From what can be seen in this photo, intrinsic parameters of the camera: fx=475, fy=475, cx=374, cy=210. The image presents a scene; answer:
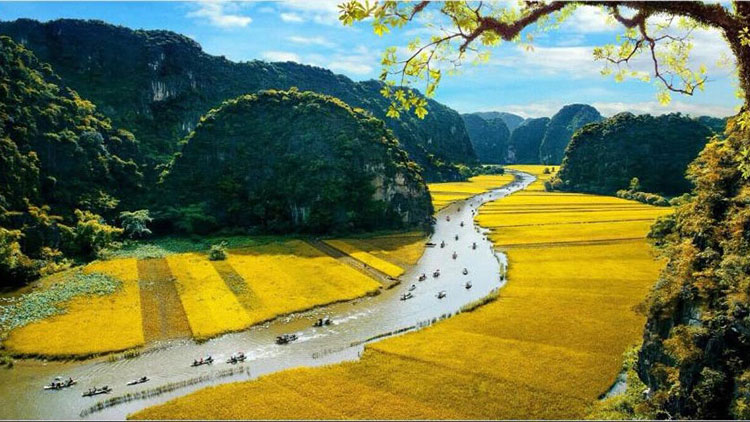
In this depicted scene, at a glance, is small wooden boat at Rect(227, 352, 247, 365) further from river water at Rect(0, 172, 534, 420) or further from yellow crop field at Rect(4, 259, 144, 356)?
yellow crop field at Rect(4, 259, 144, 356)

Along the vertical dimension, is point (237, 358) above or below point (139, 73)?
below

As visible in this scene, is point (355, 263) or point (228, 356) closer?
point (228, 356)

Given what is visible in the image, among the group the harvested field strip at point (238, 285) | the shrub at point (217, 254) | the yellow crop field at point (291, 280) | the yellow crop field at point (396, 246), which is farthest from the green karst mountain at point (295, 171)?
the harvested field strip at point (238, 285)

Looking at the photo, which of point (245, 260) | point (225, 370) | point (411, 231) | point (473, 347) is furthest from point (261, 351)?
point (411, 231)

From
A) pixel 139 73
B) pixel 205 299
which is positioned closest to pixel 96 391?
pixel 205 299

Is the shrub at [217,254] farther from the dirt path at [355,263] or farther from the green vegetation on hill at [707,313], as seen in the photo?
the green vegetation on hill at [707,313]

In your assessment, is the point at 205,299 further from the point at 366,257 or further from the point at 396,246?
the point at 396,246

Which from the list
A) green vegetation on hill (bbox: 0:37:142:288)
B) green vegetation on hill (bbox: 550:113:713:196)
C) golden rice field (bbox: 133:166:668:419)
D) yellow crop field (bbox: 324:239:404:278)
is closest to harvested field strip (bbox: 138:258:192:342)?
green vegetation on hill (bbox: 0:37:142:288)
